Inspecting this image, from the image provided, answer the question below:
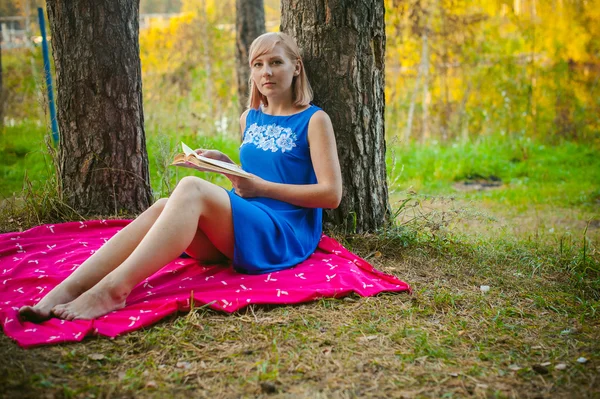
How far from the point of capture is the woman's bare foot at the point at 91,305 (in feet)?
7.24

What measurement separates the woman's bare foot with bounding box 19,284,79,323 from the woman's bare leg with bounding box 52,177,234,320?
0.04 metres

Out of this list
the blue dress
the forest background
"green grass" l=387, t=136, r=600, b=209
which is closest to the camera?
the blue dress

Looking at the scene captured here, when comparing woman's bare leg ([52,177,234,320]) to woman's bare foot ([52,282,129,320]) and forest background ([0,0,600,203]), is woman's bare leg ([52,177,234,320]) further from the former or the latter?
forest background ([0,0,600,203])

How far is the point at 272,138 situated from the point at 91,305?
50.0 inches

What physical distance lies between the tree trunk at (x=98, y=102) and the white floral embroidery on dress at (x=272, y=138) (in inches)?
48.0

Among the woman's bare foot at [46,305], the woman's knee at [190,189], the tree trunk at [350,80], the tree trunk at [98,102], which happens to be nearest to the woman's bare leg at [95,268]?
the woman's bare foot at [46,305]

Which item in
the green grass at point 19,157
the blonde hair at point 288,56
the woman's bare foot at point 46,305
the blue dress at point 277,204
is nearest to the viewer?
the woman's bare foot at point 46,305

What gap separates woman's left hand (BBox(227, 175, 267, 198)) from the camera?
8.98 feet

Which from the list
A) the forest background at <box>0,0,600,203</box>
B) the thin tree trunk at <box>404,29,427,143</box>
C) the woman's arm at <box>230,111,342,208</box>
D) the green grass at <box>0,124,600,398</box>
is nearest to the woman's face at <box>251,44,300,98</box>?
the woman's arm at <box>230,111,342,208</box>

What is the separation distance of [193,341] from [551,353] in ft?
4.60

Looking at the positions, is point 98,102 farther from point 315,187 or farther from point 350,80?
point 315,187

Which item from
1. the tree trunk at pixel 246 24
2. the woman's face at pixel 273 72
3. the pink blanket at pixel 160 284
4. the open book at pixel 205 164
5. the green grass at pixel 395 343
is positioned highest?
the tree trunk at pixel 246 24

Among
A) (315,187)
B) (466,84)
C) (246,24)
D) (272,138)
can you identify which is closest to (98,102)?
(272,138)

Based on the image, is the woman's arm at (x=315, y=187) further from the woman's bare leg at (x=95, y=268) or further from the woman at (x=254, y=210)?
the woman's bare leg at (x=95, y=268)
